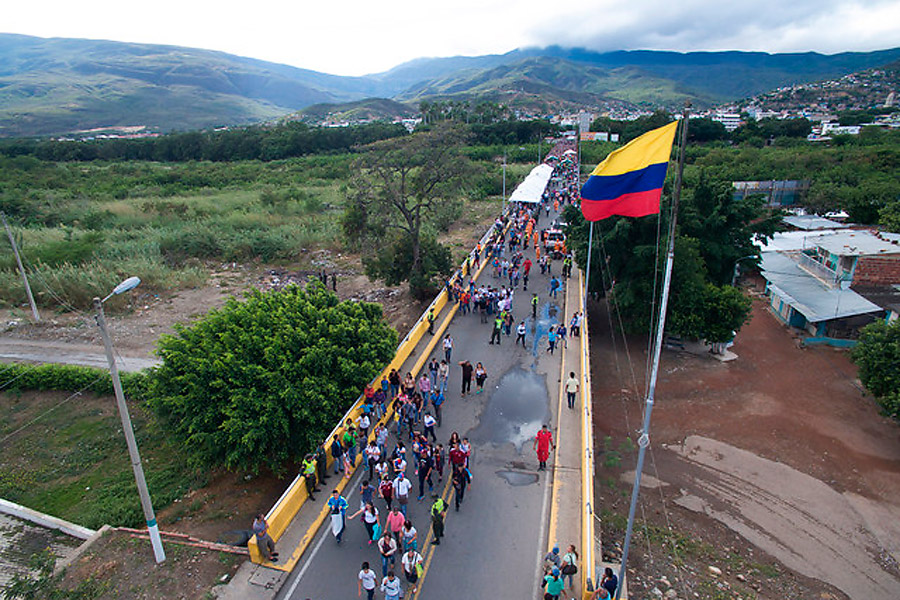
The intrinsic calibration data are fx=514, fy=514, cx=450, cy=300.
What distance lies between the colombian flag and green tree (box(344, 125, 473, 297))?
14515mm

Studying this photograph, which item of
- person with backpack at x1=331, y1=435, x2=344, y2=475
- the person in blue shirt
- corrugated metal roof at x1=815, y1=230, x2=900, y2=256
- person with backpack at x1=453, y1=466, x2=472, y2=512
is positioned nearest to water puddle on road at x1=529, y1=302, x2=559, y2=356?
person with backpack at x1=453, y1=466, x2=472, y2=512

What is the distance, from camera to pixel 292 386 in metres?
12.9

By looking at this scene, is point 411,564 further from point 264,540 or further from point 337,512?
point 264,540

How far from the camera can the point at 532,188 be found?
37.6 m

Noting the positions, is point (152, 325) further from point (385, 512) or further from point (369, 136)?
point (369, 136)

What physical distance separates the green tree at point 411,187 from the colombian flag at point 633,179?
571 inches

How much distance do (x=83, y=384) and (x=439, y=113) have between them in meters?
104

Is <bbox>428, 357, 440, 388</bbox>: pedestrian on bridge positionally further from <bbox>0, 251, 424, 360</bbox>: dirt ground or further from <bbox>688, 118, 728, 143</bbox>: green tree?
<bbox>688, 118, 728, 143</bbox>: green tree

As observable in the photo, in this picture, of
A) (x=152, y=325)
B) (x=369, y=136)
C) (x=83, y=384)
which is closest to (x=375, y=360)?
(x=83, y=384)

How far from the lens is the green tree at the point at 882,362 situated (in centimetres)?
1681

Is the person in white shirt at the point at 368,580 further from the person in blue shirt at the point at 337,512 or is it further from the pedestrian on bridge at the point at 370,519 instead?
the person in blue shirt at the point at 337,512

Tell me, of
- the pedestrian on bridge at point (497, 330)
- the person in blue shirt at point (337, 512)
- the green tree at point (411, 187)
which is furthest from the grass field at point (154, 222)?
the person in blue shirt at point (337, 512)

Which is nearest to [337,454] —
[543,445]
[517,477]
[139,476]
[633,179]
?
[139,476]

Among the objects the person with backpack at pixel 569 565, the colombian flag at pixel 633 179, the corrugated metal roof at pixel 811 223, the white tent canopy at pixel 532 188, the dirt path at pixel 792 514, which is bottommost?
the dirt path at pixel 792 514
